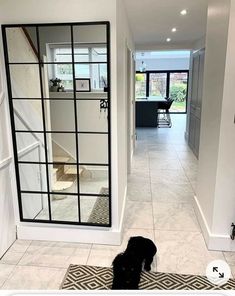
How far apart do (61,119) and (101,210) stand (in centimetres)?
93

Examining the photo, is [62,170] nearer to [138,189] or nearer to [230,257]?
[138,189]

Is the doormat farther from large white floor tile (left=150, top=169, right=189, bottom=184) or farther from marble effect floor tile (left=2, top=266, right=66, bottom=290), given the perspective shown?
large white floor tile (left=150, top=169, right=189, bottom=184)

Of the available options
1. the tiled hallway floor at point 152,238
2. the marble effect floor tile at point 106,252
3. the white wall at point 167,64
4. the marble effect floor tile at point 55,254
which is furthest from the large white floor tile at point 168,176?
the white wall at point 167,64

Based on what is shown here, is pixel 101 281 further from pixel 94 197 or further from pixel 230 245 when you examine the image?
pixel 230 245

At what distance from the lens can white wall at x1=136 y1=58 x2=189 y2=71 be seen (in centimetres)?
1149

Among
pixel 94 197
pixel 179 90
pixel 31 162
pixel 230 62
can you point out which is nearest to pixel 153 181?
pixel 94 197

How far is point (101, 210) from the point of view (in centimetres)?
247

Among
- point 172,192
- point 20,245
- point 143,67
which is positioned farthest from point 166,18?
point 143,67

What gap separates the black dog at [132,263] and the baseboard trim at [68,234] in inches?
10.8

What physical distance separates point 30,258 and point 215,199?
5.57 feet

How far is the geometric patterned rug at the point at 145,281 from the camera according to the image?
6.41 ft

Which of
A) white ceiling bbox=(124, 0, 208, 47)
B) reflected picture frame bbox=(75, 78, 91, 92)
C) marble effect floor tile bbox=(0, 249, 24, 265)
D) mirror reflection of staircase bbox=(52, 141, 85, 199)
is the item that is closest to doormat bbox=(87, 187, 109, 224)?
mirror reflection of staircase bbox=(52, 141, 85, 199)

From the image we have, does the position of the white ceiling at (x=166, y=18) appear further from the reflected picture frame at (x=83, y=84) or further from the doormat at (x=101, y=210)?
the doormat at (x=101, y=210)

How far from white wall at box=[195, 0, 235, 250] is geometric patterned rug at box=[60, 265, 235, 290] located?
18.1 inches
